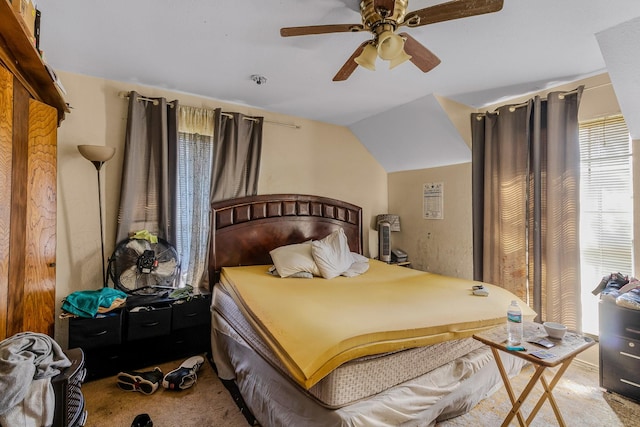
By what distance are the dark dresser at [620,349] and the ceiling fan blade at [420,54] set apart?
2189mm

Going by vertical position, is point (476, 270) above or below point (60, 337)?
above

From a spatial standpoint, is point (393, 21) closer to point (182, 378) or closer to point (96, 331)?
point (182, 378)

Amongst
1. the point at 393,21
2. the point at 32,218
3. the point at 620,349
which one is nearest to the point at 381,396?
the point at 393,21

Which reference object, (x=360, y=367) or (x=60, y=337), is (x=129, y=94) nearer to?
(x=60, y=337)

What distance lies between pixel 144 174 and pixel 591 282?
4.31 meters

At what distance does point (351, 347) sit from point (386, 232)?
288cm

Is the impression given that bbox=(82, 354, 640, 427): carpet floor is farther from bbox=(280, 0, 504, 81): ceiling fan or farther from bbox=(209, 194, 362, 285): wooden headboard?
bbox=(280, 0, 504, 81): ceiling fan

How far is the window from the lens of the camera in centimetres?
255

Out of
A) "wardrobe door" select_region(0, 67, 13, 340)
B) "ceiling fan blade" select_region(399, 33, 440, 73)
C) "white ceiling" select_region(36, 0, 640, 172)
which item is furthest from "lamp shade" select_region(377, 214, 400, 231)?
"wardrobe door" select_region(0, 67, 13, 340)

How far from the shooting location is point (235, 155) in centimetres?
338

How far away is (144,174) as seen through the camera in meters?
2.94

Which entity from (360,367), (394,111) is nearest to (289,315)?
(360,367)

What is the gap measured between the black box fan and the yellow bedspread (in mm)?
604

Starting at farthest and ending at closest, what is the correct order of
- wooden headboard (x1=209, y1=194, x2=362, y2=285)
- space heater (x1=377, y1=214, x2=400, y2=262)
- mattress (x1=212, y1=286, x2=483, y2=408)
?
space heater (x1=377, y1=214, x2=400, y2=262) → wooden headboard (x1=209, y1=194, x2=362, y2=285) → mattress (x1=212, y1=286, x2=483, y2=408)
